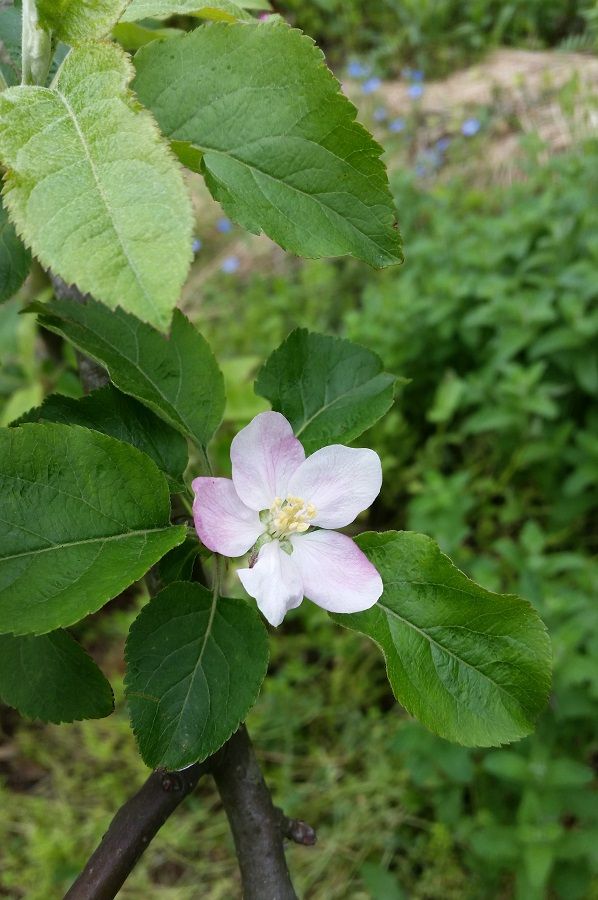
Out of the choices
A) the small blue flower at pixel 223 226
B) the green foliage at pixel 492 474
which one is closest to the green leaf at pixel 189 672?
the green foliage at pixel 492 474

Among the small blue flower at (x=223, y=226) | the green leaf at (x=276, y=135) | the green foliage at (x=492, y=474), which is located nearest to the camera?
the green leaf at (x=276, y=135)

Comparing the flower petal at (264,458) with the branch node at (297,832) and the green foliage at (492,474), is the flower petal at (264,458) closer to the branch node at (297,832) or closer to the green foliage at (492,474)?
the branch node at (297,832)

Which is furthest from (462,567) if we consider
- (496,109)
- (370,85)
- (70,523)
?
(496,109)

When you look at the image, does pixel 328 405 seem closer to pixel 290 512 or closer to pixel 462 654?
pixel 290 512

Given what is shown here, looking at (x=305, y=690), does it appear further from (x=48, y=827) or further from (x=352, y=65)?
(x=352, y=65)

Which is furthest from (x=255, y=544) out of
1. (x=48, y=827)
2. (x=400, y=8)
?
(x=400, y=8)

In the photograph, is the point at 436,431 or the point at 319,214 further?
the point at 436,431

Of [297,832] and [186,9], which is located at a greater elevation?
[186,9]
